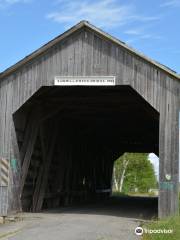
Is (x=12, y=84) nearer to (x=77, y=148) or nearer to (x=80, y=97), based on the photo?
(x=80, y=97)

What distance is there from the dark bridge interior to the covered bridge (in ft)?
0.13

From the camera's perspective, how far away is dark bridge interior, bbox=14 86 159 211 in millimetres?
19141

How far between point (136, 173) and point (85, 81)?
6735 cm

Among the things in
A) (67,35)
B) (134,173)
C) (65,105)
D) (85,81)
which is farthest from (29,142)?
(134,173)

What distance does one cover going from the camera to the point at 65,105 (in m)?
20.6

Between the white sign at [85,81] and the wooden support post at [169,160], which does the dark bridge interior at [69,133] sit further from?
the wooden support post at [169,160]

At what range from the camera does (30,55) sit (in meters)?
17.0

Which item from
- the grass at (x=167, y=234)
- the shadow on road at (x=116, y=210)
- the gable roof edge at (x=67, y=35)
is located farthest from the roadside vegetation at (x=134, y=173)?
the grass at (x=167, y=234)

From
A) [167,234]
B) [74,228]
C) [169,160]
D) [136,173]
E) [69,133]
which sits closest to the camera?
[167,234]

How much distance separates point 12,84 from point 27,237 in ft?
21.5

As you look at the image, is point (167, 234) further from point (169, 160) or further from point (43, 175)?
point (43, 175)

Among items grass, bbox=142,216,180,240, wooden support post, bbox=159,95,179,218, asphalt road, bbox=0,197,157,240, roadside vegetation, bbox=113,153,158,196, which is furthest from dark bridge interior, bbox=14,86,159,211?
roadside vegetation, bbox=113,153,158,196

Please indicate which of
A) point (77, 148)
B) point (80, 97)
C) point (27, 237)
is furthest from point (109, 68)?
point (77, 148)

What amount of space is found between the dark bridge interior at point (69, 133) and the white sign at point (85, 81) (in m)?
1.59
